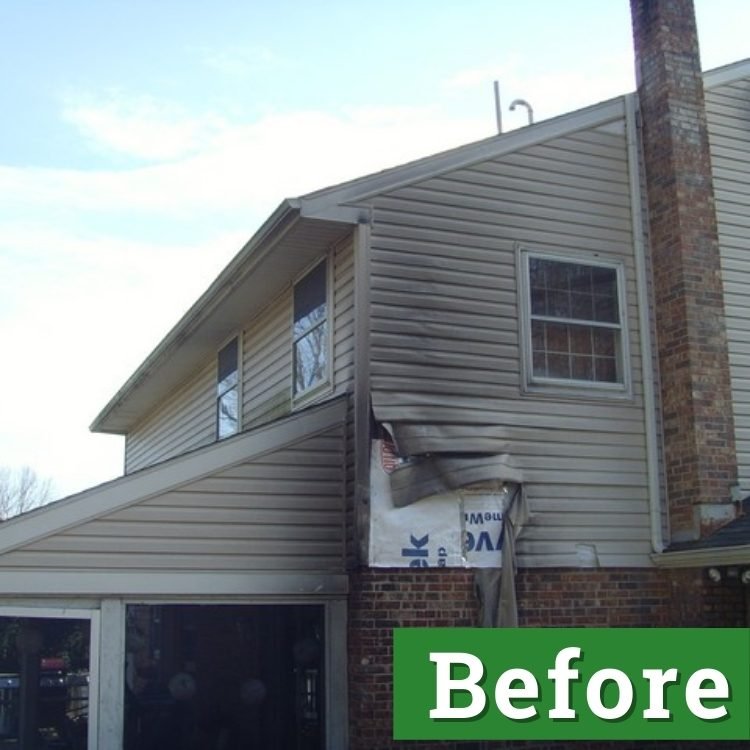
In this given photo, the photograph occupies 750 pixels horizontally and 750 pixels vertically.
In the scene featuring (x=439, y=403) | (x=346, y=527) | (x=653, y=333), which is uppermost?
(x=653, y=333)

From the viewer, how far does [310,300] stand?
11180 mm

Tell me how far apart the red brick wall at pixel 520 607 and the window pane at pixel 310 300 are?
115 inches

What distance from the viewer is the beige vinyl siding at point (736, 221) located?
1087cm

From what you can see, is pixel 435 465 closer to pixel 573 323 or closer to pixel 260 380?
pixel 573 323

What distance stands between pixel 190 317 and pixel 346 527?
491 cm

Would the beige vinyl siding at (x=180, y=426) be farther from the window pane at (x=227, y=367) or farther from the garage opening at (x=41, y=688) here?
the garage opening at (x=41, y=688)

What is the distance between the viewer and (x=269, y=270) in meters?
11.4

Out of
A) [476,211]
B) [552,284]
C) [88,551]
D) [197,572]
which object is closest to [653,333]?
[552,284]

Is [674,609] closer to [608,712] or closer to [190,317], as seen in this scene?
[608,712]

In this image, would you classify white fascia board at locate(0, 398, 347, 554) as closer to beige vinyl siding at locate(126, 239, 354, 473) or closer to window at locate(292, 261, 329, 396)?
beige vinyl siding at locate(126, 239, 354, 473)

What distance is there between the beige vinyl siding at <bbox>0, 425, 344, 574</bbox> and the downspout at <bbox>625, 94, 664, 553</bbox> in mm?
3072

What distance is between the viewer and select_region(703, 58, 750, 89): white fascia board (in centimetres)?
1160

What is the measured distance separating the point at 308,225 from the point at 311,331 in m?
1.48

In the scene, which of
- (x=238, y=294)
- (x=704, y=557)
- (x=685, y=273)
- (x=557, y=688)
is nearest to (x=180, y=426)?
(x=238, y=294)
